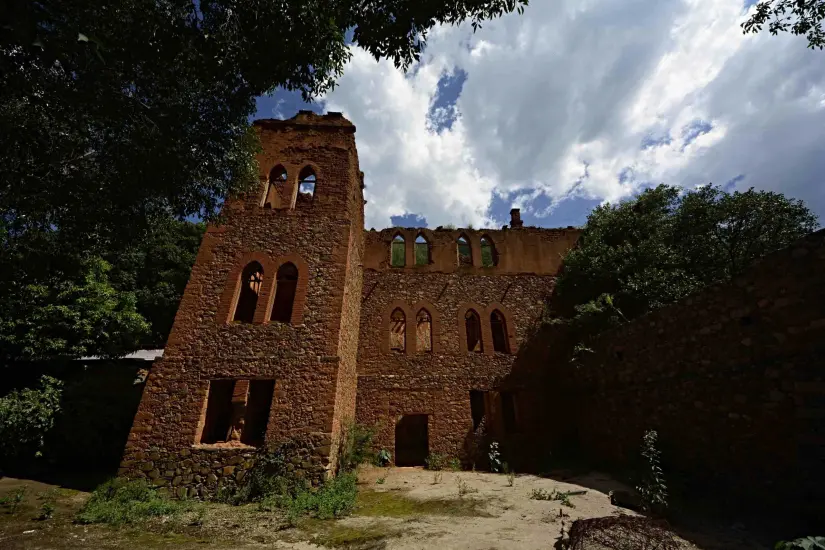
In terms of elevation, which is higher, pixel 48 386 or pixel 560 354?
pixel 560 354

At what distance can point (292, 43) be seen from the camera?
6.17 meters

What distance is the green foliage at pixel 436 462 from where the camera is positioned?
1178 centimetres

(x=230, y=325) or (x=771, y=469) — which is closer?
(x=771, y=469)

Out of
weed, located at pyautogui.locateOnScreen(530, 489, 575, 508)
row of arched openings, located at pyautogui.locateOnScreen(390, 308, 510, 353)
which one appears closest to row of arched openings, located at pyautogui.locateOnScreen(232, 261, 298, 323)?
row of arched openings, located at pyautogui.locateOnScreen(390, 308, 510, 353)

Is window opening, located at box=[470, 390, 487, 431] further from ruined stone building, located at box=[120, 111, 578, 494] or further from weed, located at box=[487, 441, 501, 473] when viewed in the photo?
weed, located at box=[487, 441, 501, 473]

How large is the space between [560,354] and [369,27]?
41.5ft

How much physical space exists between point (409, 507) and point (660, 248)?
12320 millimetres

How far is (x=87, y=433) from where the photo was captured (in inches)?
407

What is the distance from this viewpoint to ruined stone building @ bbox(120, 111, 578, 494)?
8625mm

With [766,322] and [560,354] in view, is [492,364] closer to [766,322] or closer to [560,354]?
[560,354]

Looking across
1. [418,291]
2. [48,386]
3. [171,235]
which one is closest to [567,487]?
[418,291]

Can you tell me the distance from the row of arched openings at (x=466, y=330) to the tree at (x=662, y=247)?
2.22 m

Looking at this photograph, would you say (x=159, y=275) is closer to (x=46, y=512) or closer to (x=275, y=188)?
(x=275, y=188)

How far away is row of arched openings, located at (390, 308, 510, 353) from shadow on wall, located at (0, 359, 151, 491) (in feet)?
28.3
